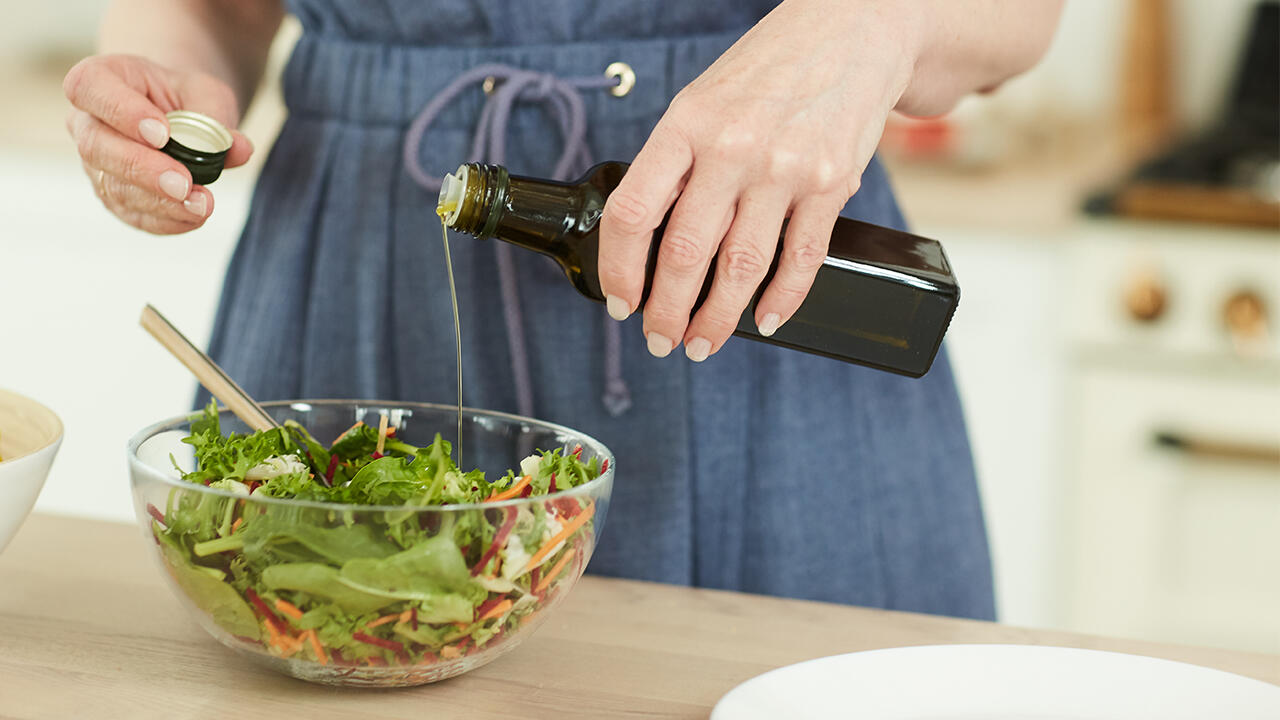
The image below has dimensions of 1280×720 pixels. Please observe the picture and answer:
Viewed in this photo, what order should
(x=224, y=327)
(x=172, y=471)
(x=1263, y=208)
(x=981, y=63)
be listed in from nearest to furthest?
1. (x=172, y=471)
2. (x=981, y=63)
3. (x=224, y=327)
4. (x=1263, y=208)

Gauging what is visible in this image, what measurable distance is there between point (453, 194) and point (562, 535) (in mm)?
187

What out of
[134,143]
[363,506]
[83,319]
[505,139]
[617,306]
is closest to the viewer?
[363,506]

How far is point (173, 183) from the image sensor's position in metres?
0.70

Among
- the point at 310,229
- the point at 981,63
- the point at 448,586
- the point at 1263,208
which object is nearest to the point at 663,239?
the point at 448,586

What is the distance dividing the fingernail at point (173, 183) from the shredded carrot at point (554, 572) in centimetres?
33

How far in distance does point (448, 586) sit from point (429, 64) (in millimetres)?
485

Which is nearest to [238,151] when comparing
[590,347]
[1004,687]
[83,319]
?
[590,347]

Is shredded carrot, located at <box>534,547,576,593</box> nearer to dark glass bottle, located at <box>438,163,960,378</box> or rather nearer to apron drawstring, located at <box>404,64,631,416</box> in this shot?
dark glass bottle, located at <box>438,163,960,378</box>

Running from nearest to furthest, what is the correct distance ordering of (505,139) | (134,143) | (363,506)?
(363,506) < (134,143) < (505,139)

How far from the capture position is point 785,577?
2.97ft

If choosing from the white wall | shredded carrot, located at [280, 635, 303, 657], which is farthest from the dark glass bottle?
the white wall

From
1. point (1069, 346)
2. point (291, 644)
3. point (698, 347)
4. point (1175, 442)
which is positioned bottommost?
point (1175, 442)

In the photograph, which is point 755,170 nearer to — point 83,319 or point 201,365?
point 201,365

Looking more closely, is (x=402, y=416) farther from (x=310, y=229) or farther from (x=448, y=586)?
(x=310, y=229)
